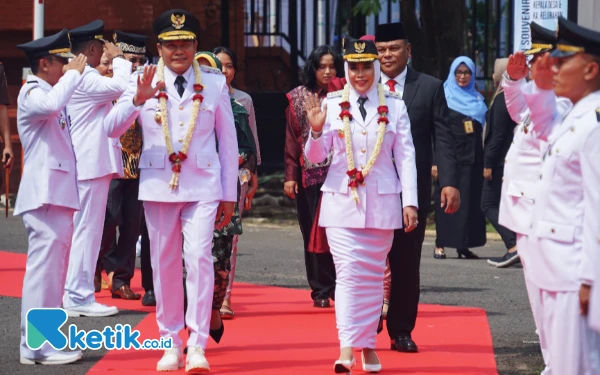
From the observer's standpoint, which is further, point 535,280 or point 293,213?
point 293,213

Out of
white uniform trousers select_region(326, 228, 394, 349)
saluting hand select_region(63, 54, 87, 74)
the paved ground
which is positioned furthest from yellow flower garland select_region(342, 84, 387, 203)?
saluting hand select_region(63, 54, 87, 74)

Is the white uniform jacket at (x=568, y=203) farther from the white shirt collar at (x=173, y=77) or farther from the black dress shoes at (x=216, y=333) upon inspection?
the black dress shoes at (x=216, y=333)

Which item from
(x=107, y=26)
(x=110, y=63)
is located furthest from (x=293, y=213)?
(x=110, y=63)

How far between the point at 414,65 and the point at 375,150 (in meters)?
10.8

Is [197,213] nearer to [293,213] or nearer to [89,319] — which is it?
[89,319]

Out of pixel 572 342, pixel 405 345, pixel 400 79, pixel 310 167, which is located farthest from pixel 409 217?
pixel 310 167

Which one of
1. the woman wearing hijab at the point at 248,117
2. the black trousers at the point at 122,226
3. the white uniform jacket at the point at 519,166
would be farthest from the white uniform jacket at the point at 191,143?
the black trousers at the point at 122,226

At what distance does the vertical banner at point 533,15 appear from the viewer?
12.7 m

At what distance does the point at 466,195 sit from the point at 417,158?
5.79 metres

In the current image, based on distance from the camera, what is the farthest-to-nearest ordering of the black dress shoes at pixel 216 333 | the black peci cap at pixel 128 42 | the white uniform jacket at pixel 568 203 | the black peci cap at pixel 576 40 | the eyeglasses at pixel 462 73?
the eyeglasses at pixel 462 73 < the black peci cap at pixel 128 42 < the black dress shoes at pixel 216 333 < the black peci cap at pixel 576 40 < the white uniform jacket at pixel 568 203

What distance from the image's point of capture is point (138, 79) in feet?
22.1

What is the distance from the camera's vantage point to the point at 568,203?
479 centimetres

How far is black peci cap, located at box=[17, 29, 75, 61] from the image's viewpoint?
7.16m

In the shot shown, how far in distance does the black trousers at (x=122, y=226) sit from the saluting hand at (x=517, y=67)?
13.8 feet
